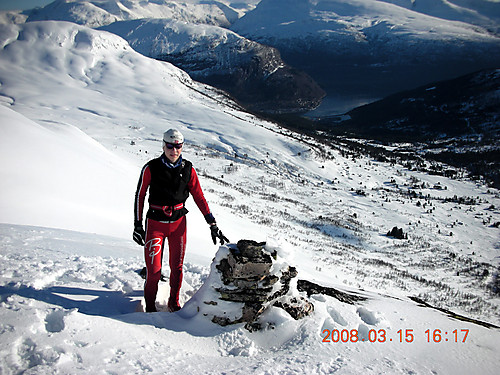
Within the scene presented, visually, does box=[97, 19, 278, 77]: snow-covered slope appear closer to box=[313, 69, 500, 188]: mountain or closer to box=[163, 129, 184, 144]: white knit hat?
box=[313, 69, 500, 188]: mountain

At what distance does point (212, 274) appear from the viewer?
4.24 m

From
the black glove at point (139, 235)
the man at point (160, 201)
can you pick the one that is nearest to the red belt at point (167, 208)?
the man at point (160, 201)

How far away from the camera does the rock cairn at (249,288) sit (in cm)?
402

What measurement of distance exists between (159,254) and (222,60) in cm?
17418

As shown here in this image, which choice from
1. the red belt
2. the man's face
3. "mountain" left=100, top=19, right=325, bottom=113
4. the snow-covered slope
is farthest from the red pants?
the snow-covered slope

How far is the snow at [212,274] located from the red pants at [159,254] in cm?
37

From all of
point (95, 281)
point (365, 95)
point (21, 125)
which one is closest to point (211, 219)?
point (95, 281)

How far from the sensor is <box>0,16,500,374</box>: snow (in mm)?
3215

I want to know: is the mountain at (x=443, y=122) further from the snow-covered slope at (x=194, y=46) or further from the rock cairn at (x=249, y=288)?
the snow-covered slope at (x=194, y=46)

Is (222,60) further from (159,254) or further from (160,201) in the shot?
(159,254)

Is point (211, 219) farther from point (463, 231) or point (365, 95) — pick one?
point (365, 95)

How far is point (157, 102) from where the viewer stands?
4697 cm

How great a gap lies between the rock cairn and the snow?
15cm

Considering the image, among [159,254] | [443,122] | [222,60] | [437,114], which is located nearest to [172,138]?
[159,254]
